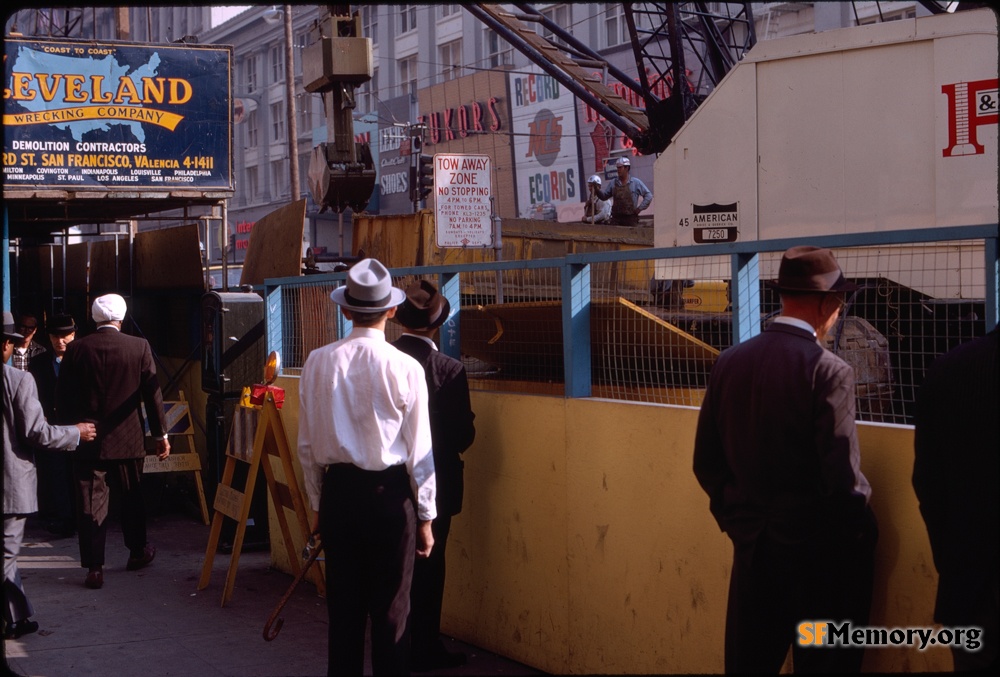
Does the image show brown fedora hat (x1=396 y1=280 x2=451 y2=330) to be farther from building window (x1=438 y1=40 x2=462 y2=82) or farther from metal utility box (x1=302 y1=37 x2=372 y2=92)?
building window (x1=438 y1=40 x2=462 y2=82)

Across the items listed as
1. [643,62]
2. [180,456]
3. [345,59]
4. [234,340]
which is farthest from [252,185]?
[234,340]

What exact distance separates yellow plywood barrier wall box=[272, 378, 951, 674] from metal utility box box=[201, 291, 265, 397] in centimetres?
341

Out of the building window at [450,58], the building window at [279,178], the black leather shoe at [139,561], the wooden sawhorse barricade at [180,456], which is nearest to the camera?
the black leather shoe at [139,561]

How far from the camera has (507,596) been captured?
6.08 metres

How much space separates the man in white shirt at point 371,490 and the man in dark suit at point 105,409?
4011 millimetres

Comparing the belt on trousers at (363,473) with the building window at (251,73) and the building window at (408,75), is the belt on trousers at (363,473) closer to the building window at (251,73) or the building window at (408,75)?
the building window at (408,75)

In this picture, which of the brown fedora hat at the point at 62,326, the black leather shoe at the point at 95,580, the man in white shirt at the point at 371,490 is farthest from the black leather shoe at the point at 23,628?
the brown fedora hat at the point at 62,326

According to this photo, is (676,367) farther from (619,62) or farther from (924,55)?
(619,62)

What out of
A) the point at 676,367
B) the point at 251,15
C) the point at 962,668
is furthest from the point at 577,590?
the point at 251,15

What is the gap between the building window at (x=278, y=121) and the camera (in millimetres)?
47156

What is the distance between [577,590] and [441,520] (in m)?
0.81

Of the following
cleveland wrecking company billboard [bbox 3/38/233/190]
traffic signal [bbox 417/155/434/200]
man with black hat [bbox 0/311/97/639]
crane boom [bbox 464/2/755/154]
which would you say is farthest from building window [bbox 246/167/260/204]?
man with black hat [bbox 0/311/97/639]

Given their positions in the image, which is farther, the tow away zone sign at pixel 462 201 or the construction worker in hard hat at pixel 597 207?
the construction worker in hard hat at pixel 597 207

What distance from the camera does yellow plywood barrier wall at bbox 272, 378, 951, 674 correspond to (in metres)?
4.04
